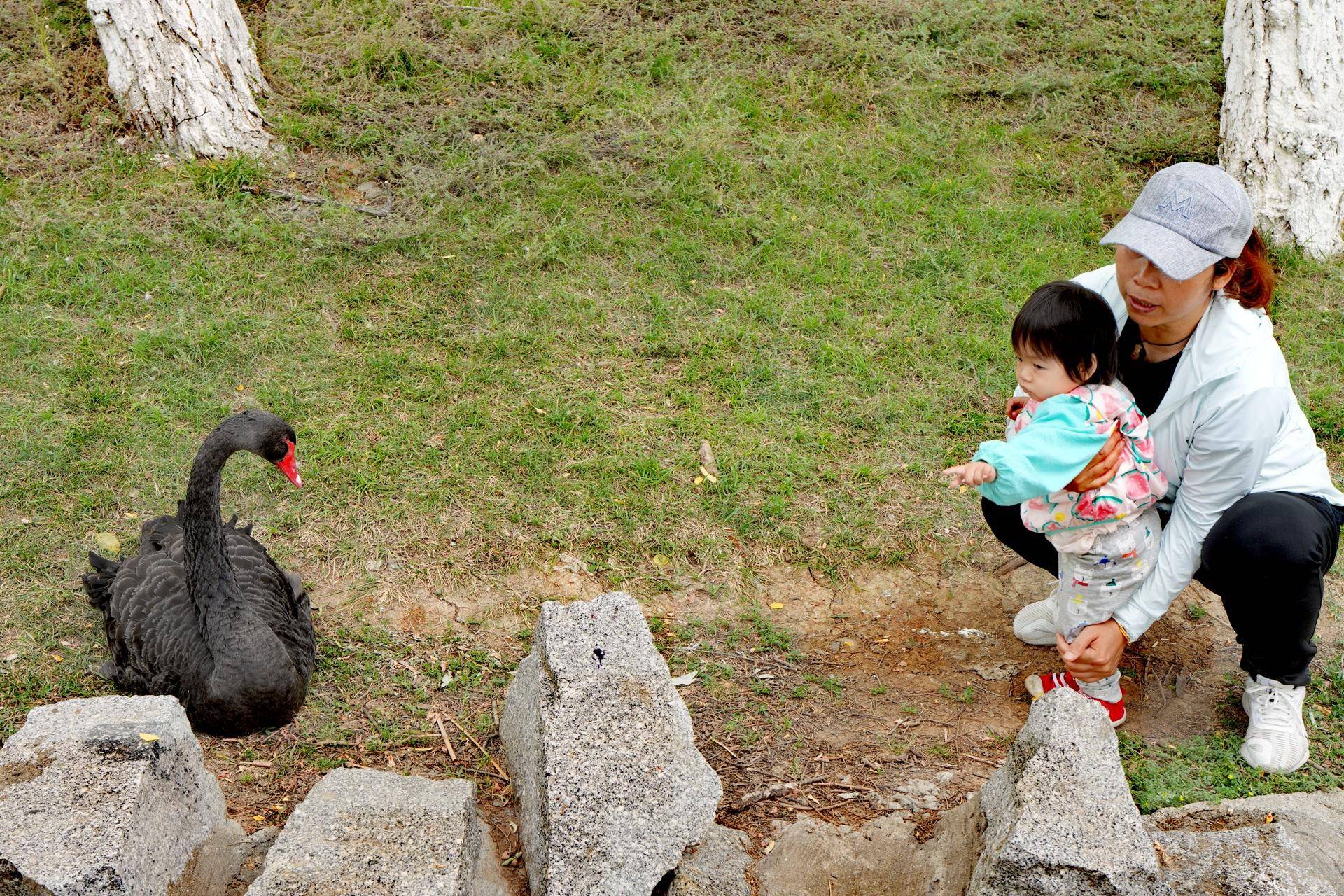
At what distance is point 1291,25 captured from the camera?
6562 mm

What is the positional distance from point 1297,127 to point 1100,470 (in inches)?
167

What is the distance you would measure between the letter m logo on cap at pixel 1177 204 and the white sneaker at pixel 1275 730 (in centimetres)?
160

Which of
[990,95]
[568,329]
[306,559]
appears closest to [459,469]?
[306,559]

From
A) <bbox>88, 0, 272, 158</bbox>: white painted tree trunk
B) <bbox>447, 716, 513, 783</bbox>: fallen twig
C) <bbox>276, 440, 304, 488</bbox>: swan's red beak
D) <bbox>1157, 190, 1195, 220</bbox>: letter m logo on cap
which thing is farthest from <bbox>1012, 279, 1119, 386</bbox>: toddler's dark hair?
<bbox>88, 0, 272, 158</bbox>: white painted tree trunk

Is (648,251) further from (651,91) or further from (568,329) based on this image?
(651,91)

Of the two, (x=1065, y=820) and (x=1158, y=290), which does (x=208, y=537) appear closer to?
(x=1065, y=820)

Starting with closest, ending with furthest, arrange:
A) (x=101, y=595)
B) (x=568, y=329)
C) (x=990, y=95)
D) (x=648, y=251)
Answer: (x=101, y=595) < (x=568, y=329) < (x=648, y=251) < (x=990, y=95)

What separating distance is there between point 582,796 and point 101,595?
2401 mm

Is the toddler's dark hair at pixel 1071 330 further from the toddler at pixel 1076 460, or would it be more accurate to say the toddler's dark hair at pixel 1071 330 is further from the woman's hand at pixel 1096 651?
the woman's hand at pixel 1096 651

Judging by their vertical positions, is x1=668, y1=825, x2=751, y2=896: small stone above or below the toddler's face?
below

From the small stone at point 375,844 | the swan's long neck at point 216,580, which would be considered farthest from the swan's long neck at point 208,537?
the small stone at point 375,844

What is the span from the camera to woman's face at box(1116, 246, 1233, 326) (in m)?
3.33

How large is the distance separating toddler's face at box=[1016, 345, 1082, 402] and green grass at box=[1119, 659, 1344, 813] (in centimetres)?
128

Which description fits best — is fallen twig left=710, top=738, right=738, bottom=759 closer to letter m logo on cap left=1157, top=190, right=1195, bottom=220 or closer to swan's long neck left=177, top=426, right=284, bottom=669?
swan's long neck left=177, top=426, right=284, bottom=669
